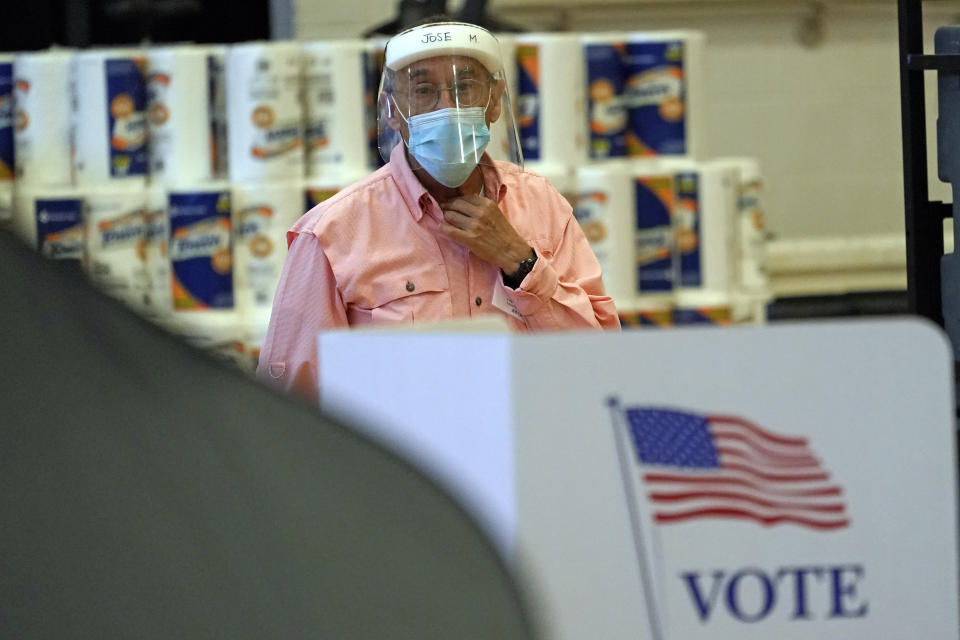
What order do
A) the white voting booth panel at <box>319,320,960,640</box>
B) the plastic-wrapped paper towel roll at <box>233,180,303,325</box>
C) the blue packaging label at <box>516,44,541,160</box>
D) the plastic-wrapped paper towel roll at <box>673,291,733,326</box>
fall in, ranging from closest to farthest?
the white voting booth panel at <box>319,320,960,640</box> < the plastic-wrapped paper towel roll at <box>233,180,303,325</box> < the blue packaging label at <box>516,44,541,160</box> < the plastic-wrapped paper towel roll at <box>673,291,733,326</box>

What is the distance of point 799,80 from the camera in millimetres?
5254

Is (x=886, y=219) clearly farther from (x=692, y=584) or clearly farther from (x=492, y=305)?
(x=692, y=584)

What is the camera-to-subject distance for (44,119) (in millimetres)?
3703

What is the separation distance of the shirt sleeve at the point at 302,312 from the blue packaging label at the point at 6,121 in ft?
7.33

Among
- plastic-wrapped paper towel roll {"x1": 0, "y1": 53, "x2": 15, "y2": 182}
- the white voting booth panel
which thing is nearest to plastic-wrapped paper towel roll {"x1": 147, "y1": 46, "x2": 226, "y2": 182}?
plastic-wrapped paper towel roll {"x1": 0, "y1": 53, "x2": 15, "y2": 182}

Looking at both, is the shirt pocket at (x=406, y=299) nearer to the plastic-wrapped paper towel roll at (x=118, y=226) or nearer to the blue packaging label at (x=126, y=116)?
the plastic-wrapped paper towel roll at (x=118, y=226)

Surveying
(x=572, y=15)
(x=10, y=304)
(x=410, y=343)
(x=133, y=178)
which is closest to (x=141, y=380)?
(x=10, y=304)

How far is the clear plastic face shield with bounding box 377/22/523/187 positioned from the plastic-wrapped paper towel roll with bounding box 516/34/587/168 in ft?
5.92

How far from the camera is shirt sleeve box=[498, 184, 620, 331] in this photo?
69.6 inches

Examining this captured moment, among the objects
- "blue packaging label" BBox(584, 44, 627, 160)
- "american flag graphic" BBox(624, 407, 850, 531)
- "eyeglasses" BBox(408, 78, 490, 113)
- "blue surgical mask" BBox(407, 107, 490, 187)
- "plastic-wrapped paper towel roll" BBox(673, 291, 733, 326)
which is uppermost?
"blue packaging label" BBox(584, 44, 627, 160)

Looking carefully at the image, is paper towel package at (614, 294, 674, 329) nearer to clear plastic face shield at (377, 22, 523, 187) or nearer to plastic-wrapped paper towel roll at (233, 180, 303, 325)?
plastic-wrapped paper towel roll at (233, 180, 303, 325)

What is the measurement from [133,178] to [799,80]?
2.79 meters

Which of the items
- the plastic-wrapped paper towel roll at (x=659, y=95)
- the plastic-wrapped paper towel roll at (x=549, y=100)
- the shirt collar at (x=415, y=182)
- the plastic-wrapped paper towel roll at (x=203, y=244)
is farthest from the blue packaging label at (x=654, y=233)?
the shirt collar at (x=415, y=182)

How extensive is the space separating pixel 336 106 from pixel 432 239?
1.91 meters
